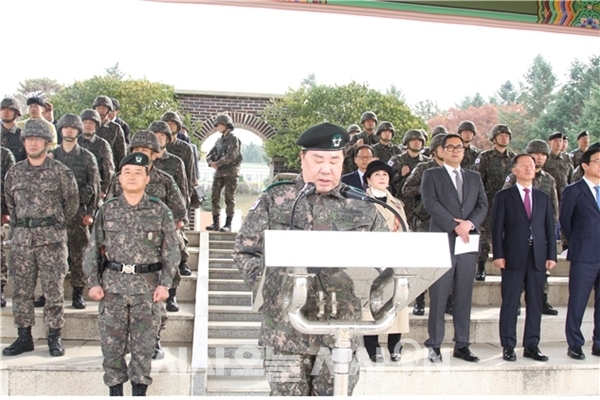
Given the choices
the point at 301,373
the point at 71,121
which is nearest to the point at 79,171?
the point at 71,121

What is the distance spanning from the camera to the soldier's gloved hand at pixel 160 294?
4336 millimetres

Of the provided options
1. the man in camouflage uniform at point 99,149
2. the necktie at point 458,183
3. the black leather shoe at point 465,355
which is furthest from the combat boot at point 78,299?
the necktie at point 458,183

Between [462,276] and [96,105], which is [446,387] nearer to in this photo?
[462,276]

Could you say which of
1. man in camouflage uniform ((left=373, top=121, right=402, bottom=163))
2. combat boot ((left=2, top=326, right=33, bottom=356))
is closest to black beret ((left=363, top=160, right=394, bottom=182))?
man in camouflage uniform ((left=373, top=121, right=402, bottom=163))

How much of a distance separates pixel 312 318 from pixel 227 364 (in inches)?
122

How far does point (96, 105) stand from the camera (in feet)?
25.2

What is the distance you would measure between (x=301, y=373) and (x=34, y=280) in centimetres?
327

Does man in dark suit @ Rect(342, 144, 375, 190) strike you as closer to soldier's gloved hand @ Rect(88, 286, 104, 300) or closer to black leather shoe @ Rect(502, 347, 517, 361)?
black leather shoe @ Rect(502, 347, 517, 361)

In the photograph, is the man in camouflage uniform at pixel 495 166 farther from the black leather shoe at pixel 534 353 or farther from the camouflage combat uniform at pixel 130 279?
the camouflage combat uniform at pixel 130 279

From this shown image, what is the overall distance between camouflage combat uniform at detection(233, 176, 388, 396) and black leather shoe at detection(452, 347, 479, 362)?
293 centimetres

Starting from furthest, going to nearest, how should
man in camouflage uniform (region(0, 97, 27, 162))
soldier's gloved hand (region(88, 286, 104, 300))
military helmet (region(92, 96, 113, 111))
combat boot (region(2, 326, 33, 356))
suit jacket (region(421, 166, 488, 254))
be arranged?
1. military helmet (region(92, 96, 113, 111))
2. man in camouflage uniform (region(0, 97, 27, 162))
3. suit jacket (region(421, 166, 488, 254))
4. combat boot (region(2, 326, 33, 356))
5. soldier's gloved hand (region(88, 286, 104, 300))

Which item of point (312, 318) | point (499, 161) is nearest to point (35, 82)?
point (499, 161)

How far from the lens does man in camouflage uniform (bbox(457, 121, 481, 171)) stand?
768cm

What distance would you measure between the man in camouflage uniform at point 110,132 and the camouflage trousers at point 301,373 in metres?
5.46
